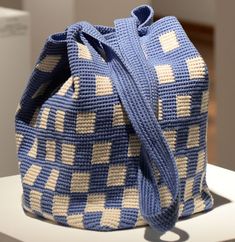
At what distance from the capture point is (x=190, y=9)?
521 centimetres

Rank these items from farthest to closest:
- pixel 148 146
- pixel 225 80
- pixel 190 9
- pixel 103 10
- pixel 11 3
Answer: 1. pixel 190 9
2. pixel 11 3
3. pixel 225 80
4. pixel 103 10
5. pixel 148 146

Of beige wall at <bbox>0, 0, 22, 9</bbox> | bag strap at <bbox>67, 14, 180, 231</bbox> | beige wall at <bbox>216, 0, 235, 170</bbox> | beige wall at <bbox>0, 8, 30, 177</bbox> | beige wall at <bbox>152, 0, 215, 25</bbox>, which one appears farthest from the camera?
beige wall at <bbox>152, 0, 215, 25</bbox>

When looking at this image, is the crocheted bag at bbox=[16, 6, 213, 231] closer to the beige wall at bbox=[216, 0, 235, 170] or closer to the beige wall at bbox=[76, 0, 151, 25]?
the beige wall at bbox=[76, 0, 151, 25]

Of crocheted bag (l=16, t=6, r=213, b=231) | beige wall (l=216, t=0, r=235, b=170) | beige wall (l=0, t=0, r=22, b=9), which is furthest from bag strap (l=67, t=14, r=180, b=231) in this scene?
beige wall (l=0, t=0, r=22, b=9)

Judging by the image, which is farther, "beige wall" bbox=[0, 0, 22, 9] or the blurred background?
"beige wall" bbox=[0, 0, 22, 9]

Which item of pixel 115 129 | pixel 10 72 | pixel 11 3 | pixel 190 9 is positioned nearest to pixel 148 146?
pixel 115 129

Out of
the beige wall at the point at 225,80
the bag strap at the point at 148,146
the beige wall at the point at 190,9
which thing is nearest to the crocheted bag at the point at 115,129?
the bag strap at the point at 148,146

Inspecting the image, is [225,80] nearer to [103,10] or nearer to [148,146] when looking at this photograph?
[103,10]

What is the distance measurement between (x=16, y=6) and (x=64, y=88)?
1599mm

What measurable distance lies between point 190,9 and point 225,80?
3.18 meters

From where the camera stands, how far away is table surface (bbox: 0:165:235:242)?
107cm

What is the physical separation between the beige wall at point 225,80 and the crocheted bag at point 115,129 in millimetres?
917

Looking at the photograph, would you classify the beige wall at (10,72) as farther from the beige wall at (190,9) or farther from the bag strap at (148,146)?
the beige wall at (190,9)

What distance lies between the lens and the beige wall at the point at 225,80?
81.0 inches
